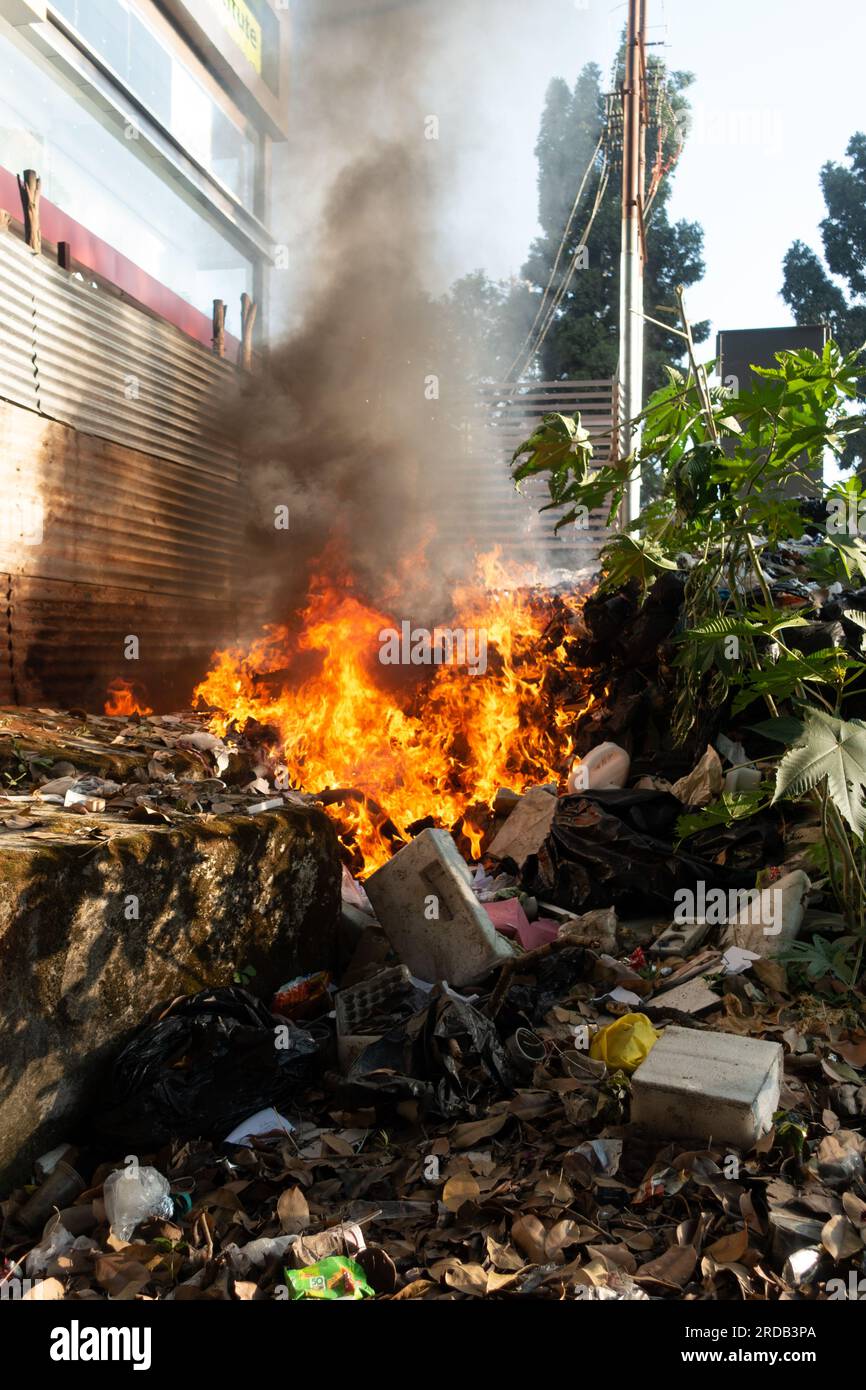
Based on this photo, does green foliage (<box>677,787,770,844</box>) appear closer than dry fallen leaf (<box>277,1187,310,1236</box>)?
No

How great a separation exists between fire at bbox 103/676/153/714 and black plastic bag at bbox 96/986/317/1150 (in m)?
5.45

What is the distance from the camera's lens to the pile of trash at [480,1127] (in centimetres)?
262

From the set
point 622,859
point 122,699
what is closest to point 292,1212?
point 622,859

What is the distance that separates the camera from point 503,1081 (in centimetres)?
360

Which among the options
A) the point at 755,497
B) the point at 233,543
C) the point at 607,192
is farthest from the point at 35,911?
the point at 607,192

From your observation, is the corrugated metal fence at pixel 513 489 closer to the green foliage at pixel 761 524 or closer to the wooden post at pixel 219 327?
the wooden post at pixel 219 327

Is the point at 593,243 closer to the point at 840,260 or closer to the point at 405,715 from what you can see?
the point at 840,260

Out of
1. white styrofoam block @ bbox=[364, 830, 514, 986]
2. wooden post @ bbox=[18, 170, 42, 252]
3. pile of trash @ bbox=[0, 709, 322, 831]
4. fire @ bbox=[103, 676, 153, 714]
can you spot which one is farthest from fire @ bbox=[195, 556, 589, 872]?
wooden post @ bbox=[18, 170, 42, 252]

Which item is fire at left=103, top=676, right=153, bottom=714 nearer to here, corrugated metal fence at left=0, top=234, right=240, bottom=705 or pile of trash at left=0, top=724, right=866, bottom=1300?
corrugated metal fence at left=0, top=234, right=240, bottom=705

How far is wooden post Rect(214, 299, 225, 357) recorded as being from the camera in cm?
1103

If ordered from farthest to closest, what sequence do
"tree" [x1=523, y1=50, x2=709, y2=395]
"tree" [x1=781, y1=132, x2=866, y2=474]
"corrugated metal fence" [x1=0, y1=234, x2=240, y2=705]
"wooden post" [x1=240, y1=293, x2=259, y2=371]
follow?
"tree" [x1=781, y1=132, x2=866, y2=474]
"tree" [x1=523, y1=50, x2=709, y2=395]
"wooden post" [x1=240, y1=293, x2=259, y2=371]
"corrugated metal fence" [x1=0, y1=234, x2=240, y2=705]

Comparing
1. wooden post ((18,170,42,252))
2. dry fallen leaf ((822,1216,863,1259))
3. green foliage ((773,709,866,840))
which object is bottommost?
dry fallen leaf ((822,1216,863,1259))

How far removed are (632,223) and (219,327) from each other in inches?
195

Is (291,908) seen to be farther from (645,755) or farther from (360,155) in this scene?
(360,155)
